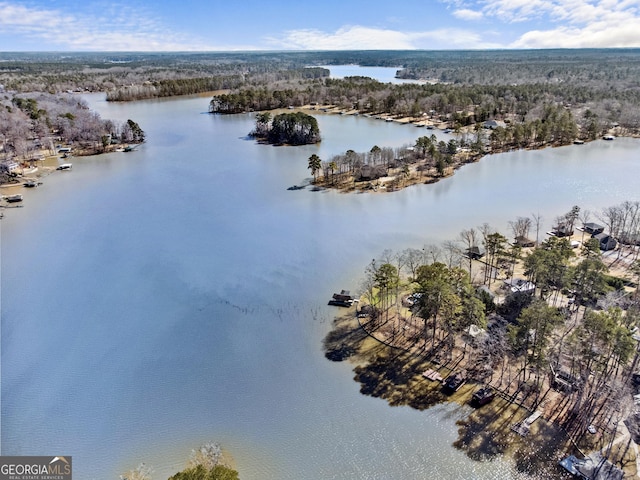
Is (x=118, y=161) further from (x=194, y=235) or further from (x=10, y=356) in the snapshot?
(x=10, y=356)

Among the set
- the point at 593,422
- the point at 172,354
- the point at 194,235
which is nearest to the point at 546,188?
the point at 593,422

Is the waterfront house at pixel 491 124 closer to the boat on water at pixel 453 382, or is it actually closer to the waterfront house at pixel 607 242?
the waterfront house at pixel 607 242

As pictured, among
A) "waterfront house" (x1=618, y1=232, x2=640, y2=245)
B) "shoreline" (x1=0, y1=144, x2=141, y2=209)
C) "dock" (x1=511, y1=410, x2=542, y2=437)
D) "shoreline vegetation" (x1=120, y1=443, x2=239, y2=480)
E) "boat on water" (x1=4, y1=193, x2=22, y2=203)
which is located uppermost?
"shoreline" (x1=0, y1=144, x2=141, y2=209)

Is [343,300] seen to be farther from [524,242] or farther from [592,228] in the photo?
[592,228]

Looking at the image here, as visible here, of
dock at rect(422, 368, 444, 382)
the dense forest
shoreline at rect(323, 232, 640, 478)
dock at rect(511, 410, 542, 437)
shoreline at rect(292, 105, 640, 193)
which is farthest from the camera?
the dense forest

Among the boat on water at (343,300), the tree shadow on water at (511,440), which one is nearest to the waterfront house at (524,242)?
the boat on water at (343,300)

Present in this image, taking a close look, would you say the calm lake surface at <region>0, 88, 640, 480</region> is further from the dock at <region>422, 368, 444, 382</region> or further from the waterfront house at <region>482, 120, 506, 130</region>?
the waterfront house at <region>482, 120, 506, 130</region>

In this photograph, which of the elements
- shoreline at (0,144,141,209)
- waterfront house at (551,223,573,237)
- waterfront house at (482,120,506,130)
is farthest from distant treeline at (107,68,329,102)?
waterfront house at (551,223,573,237)
